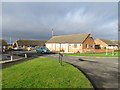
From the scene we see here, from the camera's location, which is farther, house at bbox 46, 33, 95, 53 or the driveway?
house at bbox 46, 33, 95, 53

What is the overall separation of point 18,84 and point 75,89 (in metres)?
2.88

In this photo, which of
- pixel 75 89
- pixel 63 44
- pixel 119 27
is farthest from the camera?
pixel 63 44

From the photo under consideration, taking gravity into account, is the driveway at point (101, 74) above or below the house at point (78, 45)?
below

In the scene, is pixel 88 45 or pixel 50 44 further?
pixel 50 44

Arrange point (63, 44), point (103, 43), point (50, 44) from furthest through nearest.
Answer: point (103, 43) < point (50, 44) < point (63, 44)

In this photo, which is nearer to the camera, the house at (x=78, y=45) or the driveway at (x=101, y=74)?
the driveway at (x=101, y=74)

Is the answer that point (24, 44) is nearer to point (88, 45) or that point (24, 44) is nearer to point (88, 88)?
point (88, 45)

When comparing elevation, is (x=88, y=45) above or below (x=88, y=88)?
above

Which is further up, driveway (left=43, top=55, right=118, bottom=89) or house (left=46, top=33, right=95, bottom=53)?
house (left=46, top=33, right=95, bottom=53)

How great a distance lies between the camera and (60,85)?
5195mm

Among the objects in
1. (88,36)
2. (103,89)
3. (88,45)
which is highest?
(88,36)

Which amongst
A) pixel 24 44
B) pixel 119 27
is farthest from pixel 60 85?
pixel 24 44

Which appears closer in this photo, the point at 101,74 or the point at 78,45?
the point at 101,74

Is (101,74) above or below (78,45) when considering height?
below
